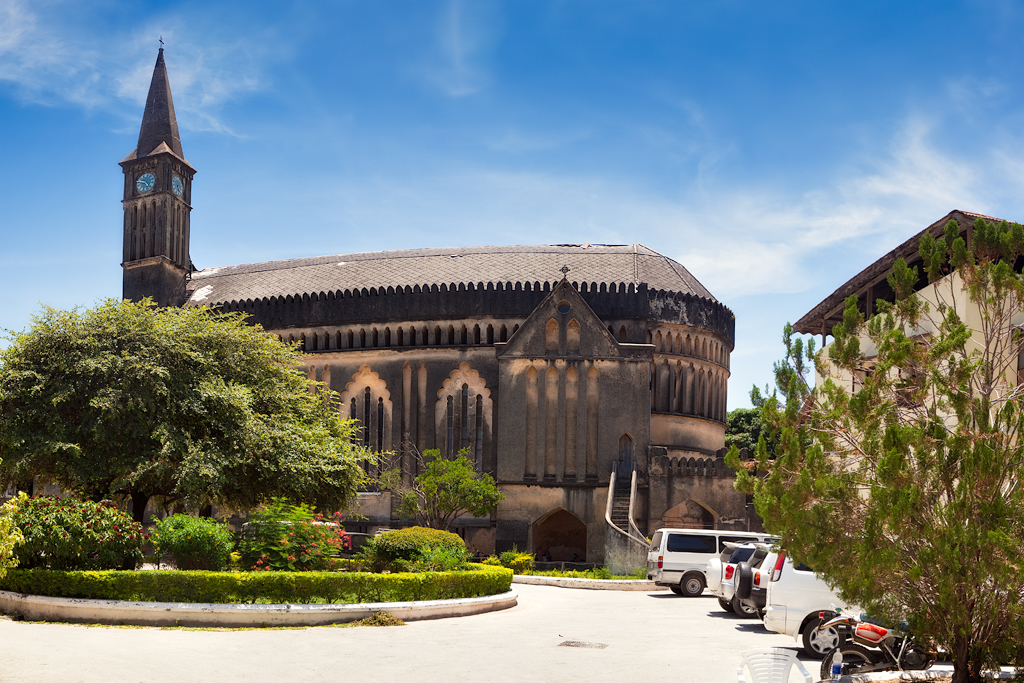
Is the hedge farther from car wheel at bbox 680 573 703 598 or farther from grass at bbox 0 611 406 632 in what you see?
car wheel at bbox 680 573 703 598

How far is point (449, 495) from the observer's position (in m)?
37.5

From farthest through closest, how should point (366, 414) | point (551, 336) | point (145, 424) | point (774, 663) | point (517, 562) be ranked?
point (366, 414) < point (551, 336) < point (517, 562) < point (145, 424) < point (774, 663)

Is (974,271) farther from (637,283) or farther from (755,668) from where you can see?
(637,283)

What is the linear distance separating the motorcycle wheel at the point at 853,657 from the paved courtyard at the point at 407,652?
4.57 ft

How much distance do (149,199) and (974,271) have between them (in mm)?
47332

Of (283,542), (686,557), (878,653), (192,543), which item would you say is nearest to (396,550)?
(283,542)

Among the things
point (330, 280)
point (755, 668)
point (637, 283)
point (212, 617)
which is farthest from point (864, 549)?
point (330, 280)

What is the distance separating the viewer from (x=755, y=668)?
909 cm

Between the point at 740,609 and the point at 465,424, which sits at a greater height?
→ the point at 465,424

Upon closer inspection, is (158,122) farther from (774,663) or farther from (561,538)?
(774,663)

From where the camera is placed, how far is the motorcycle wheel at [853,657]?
1138 centimetres

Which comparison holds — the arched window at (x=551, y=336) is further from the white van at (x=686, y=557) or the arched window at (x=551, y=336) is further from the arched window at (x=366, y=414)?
the white van at (x=686, y=557)

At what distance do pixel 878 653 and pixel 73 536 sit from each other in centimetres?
1415

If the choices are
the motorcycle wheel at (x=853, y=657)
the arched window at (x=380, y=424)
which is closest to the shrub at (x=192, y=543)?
the motorcycle wheel at (x=853, y=657)
